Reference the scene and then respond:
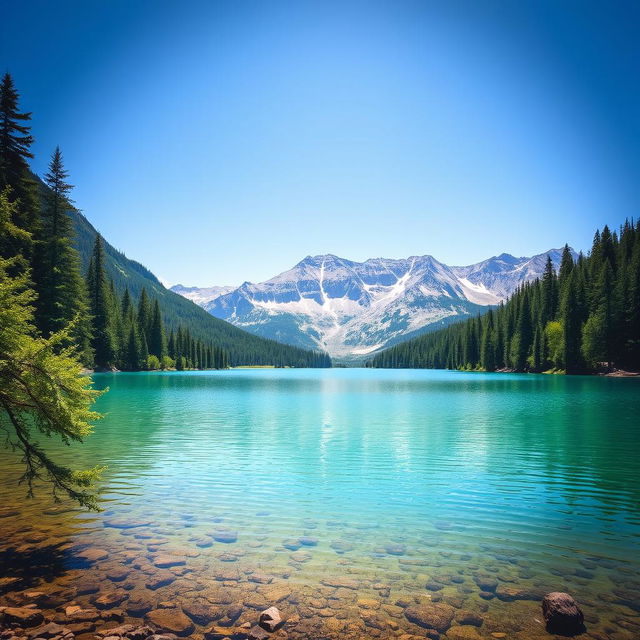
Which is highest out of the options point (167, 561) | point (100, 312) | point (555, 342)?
point (100, 312)

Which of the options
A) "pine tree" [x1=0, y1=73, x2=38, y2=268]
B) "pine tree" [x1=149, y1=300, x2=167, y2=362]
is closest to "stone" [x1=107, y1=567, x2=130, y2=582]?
"pine tree" [x1=0, y1=73, x2=38, y2=268]

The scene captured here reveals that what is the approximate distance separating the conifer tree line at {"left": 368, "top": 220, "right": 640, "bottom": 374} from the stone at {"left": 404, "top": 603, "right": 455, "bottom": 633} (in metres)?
112

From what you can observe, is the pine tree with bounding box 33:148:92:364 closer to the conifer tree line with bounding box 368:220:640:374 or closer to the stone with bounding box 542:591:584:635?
the stone with bounding box 542:591:584:635

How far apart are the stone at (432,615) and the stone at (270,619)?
2.40m

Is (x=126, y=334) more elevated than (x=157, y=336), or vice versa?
(x=157, y=336)

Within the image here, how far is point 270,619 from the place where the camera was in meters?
7.66

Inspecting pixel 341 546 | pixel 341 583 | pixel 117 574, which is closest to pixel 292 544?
pixel 341 546

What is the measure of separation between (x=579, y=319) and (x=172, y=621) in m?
122

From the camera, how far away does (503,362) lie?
495 feet

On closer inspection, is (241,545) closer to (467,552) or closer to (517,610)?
(467,552)

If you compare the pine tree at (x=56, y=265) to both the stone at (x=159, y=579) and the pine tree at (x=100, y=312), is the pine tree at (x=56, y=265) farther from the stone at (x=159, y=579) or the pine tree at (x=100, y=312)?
the stone at (x=159, y=579)

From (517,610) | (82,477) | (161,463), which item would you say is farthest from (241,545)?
(161,463)

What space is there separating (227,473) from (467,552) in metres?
11.9

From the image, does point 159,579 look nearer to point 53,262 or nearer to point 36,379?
point 36,379
